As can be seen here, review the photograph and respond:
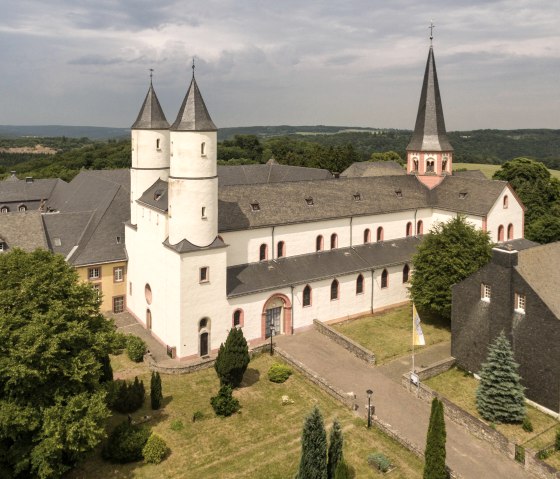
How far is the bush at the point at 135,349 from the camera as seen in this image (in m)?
33.9

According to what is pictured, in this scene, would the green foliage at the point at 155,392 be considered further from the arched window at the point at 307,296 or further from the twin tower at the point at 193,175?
the arched window at the point at 307,296

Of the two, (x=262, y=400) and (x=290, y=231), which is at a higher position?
(x=290, y=231)

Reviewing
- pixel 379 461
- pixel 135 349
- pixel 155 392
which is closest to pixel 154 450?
pixel 155 392

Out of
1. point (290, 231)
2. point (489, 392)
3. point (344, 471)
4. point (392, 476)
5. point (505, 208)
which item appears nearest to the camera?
point (344, 471)

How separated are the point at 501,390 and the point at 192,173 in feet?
73.2

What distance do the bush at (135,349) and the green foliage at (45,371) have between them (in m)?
10.9

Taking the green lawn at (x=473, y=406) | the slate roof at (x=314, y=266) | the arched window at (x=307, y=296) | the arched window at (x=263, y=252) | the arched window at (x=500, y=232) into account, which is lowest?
the green lawn at (x=473, y=406)

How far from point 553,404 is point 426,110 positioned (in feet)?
107

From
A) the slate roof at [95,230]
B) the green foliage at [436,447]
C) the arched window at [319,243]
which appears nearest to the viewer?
the green foliage at [436,447]

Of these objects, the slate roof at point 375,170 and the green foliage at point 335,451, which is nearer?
the green foliage at point 335,451

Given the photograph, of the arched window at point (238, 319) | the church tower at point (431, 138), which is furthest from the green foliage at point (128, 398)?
the church tower at point (431, 138)

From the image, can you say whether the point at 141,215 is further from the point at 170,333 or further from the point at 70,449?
the point at 70,449

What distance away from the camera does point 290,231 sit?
40.2 meters

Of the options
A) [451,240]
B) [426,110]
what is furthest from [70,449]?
[426,110]
